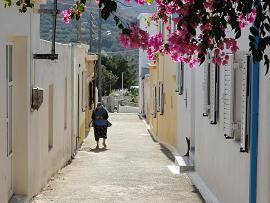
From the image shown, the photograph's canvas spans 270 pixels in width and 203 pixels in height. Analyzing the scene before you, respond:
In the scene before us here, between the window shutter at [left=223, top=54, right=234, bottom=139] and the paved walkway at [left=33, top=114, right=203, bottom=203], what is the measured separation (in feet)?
6.04

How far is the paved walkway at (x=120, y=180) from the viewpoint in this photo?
10.1m

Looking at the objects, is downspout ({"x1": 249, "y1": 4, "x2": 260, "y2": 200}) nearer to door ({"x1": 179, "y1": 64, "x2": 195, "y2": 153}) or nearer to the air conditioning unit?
the air conditioning unit

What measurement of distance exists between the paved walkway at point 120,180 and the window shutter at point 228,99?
6.04 ft

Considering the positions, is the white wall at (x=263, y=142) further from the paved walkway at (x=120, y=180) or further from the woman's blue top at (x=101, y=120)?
the woman's blue top at (x=101, y=120)

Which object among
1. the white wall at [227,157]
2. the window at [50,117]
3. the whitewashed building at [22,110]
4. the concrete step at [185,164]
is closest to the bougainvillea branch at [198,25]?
the white wall at [227,157]

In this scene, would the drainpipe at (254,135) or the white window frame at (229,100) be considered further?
the white window frame at (229,100)

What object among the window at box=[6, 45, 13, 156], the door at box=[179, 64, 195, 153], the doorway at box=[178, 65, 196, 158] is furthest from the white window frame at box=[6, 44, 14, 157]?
the door at box=[179, 64, 195, 153]

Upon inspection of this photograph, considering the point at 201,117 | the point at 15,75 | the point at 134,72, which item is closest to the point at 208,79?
the point at 201,117

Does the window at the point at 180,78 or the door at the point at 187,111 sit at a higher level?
the window at the point at 180,78

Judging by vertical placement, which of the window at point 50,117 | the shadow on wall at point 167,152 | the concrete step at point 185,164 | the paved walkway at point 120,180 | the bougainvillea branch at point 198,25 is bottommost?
the shadow on wall at point 167,152

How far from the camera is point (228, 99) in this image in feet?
28.0

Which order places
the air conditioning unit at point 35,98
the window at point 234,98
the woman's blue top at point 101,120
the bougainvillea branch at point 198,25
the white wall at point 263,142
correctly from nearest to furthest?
the bougainvillea branch at point 198,25 < the white wall at point 263,142 < the window at point 234,98 < the air conditioning unit at point 35,98 < the woman's blue top at point 101,120

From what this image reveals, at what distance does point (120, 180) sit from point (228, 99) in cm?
418

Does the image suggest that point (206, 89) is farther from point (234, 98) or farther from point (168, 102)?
point (168, 102)
